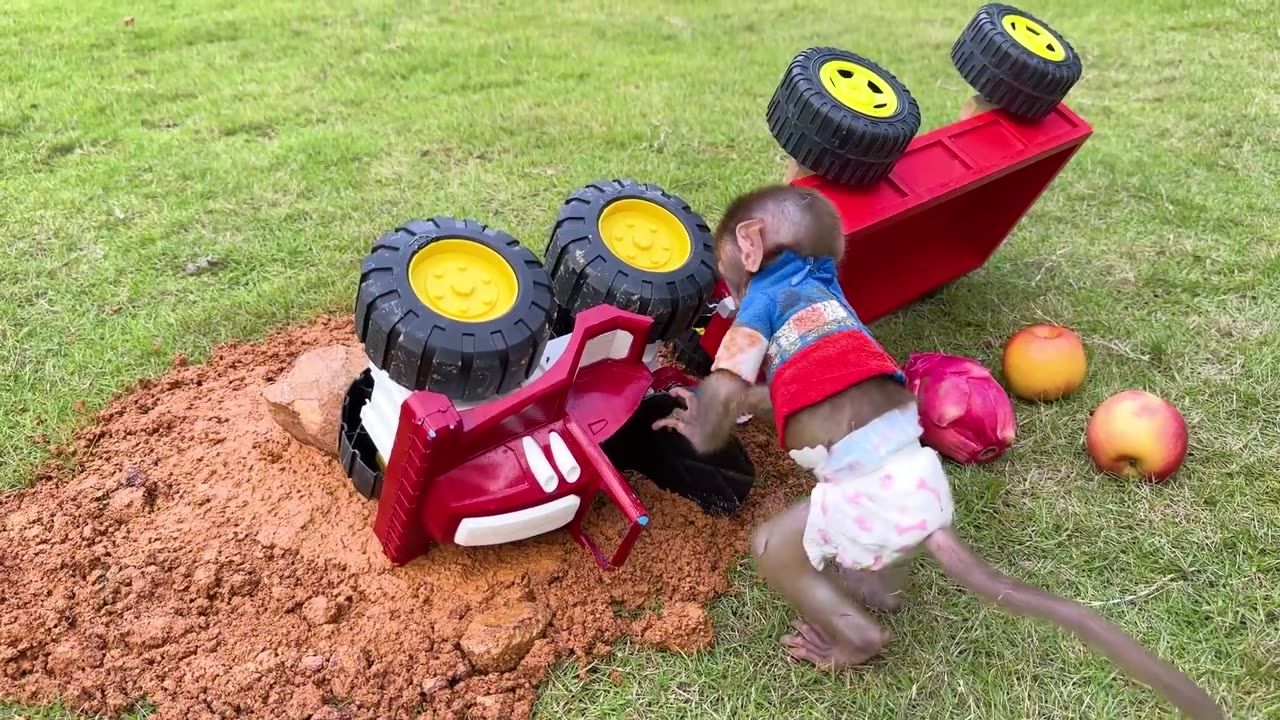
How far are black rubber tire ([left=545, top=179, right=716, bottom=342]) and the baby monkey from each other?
11 cm

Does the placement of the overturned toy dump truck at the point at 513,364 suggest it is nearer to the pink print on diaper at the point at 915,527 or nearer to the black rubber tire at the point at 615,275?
the black rubber tire at the point at 615,275

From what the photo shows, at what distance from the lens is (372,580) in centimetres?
247

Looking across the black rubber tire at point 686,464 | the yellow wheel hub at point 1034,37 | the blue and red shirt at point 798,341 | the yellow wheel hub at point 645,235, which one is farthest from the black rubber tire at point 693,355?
the yellow wheel hub at point 1034,37

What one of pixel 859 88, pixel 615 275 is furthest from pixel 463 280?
pixel 859 88

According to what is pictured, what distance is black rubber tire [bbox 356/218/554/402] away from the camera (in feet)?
6.55

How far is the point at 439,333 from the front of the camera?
1995mm

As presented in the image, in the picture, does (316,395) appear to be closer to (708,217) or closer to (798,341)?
(798,341)

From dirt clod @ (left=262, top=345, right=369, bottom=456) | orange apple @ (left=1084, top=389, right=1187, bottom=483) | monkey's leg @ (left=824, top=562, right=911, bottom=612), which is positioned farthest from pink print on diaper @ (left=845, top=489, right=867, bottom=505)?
dirt clod @ (left=262, top=345, right=369, bottom=456)

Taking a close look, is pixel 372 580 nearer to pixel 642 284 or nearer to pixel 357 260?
pixel 642 284

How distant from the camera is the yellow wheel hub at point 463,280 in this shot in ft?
6.84

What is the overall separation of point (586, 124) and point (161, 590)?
3839 mm

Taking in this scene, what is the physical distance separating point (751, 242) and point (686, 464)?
30.6 inches

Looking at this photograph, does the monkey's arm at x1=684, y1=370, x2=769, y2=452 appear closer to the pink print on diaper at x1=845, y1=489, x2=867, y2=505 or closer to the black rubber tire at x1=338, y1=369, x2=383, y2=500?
the pink print on diaper at x1=845, y1=489, x2=867, y2=505

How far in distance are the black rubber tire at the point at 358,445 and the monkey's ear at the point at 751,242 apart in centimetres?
116
